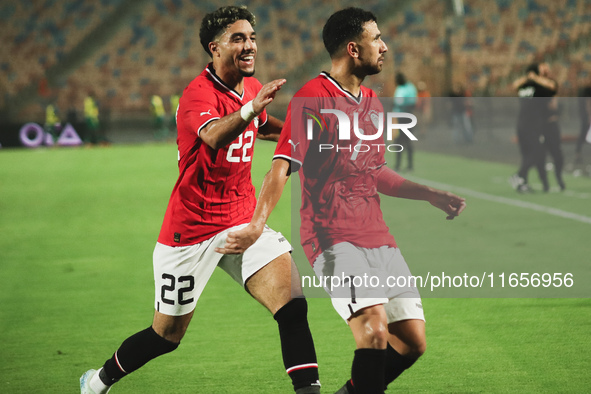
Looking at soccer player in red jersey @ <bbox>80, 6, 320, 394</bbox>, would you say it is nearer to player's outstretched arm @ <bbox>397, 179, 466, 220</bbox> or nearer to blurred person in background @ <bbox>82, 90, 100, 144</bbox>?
player's outstretched arm @ <bbox>397, 179, 466, 220</bbox>

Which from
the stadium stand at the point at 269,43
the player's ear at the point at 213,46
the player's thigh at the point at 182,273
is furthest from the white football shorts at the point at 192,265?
the stadium stand at the point at 269,43

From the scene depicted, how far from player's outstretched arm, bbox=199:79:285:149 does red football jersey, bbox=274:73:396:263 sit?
7.4 inches

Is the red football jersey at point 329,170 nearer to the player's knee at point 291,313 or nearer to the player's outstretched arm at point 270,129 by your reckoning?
the player's knee at point 291,313

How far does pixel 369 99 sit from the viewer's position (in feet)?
12.9

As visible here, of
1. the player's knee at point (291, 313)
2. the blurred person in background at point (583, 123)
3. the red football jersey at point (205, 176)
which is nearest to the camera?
the player's knee at point (291, 313)

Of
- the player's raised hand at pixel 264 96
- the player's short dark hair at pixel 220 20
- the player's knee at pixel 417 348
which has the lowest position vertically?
the player's knee at pixel 417 348

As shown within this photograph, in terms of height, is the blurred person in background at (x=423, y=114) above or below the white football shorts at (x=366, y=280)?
below

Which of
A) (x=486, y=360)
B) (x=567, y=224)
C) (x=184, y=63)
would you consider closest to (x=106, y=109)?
(x=184, y=63)

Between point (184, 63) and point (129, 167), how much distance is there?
1840 centimetres

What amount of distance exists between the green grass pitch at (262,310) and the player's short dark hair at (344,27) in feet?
3.15

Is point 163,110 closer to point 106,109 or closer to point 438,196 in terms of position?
point 106,109

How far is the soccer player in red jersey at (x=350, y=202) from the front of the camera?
3566 mm

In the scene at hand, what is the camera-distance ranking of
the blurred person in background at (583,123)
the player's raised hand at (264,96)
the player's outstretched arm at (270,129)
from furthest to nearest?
the blurred person in background at (583,123) < the player's outstretched arm at (270,129) < the player's raised hand at (264,96)

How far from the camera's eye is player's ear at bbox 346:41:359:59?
3.80m
